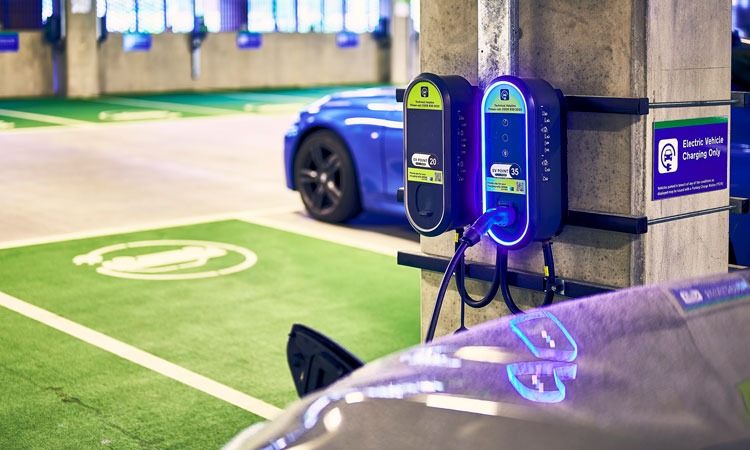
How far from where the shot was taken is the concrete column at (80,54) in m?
24.0

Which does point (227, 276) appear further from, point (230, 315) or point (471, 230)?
point (471, 230)

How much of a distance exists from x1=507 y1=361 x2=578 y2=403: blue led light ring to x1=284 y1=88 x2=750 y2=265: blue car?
6.20 meters

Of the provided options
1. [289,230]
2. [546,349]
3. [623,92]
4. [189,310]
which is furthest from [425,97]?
[289,230]

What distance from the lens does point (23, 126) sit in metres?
17.0

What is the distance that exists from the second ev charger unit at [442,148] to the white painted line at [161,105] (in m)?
16.5

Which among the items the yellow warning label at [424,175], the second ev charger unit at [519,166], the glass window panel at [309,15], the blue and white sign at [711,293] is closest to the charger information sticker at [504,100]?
the second ev charger unit at [519,166]

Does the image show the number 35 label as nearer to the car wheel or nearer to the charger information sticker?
the charger information sticker

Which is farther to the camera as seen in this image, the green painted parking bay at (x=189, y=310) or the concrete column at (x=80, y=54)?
the concrete column at (x=80, y=54)

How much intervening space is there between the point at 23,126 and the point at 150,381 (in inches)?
513

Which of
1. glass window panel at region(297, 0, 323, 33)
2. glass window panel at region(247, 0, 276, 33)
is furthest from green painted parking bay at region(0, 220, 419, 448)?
glass window panel at region(297, 0, 323, 33)

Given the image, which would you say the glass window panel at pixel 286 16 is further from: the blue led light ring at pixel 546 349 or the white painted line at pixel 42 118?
the blue led light ring at pixel 546 349

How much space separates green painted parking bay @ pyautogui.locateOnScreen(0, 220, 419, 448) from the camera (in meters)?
4.84

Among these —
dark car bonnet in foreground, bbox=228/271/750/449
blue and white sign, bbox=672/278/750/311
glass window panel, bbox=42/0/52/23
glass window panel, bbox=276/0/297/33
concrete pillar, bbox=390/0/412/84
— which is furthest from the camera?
concrete pillar, bbox=390/0/412/84

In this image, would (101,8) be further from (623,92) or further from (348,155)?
(623,92)
